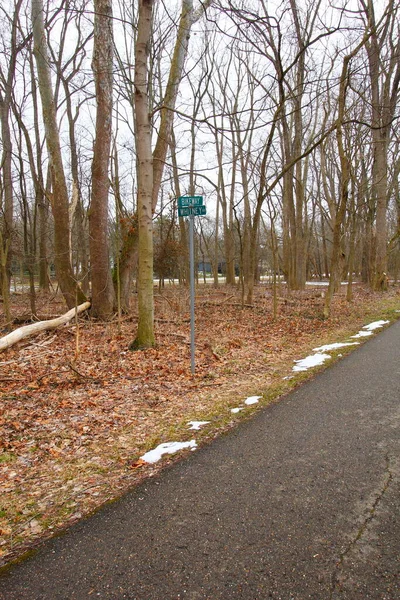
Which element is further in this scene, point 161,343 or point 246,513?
point 161,343

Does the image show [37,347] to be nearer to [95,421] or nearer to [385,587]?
[95,421]

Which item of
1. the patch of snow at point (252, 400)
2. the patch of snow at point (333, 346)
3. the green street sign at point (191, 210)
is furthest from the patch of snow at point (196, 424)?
the patch of snow at point (333, 346)

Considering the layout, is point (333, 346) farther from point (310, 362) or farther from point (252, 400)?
point (252, 400)

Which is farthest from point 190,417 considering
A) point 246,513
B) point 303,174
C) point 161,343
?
point 303,174

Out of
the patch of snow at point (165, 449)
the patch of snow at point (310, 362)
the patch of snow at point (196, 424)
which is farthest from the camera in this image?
the patch of snow at point (310, 362)

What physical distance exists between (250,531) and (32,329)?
7.42 metres

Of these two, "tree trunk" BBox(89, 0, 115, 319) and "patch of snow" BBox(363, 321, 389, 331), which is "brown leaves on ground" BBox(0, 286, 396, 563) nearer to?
"patch of snow" BBox(363, 321, 389, 331)

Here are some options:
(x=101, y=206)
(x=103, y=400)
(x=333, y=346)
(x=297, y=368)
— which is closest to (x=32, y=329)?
(x=101, y=206)

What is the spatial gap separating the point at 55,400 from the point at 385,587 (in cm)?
432

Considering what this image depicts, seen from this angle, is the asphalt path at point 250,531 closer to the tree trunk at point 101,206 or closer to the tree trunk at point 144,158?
the tree trunk at point 144,158

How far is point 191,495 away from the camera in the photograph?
2672 mm

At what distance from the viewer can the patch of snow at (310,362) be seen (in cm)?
603

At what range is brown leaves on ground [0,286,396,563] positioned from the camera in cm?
280

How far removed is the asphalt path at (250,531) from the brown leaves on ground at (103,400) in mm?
322
